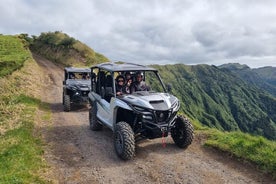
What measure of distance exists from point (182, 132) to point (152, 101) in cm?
159

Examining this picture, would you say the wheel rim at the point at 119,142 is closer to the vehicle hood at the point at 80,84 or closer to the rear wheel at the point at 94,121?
the rear wheel at the point at 94,121

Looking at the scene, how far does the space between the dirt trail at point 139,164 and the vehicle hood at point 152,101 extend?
4.96 ft

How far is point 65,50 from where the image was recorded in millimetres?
47312

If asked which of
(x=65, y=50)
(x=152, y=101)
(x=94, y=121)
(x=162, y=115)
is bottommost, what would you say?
(x=94, y=121)

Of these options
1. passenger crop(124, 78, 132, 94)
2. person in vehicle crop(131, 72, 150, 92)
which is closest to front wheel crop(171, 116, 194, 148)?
person in vehicle crop(131, 72, 150, 92)

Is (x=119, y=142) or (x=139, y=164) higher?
(x=119, y=142)

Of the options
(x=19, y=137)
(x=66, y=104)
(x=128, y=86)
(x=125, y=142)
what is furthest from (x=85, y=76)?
(x=125, y=142)

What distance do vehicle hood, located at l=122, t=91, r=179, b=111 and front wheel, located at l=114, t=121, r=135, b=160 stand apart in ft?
2.60

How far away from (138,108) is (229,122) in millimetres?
161627

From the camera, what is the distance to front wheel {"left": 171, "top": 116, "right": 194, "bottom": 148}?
392 inches

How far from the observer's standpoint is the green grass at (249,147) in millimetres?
8366

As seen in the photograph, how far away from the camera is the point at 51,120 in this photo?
595 inches

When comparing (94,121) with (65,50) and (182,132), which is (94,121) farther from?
(65,50)

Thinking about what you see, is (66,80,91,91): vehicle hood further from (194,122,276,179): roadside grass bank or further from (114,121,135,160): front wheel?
(114,121,135,160): front wheel
